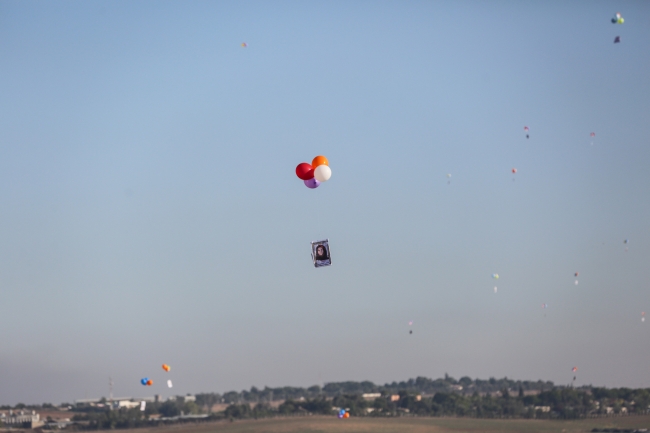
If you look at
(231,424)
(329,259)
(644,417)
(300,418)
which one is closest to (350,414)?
(300,418)

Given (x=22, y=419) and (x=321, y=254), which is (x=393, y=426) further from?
(x=321, y=254)

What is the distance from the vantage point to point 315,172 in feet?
89.5

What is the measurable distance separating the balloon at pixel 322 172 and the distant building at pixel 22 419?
5016cm

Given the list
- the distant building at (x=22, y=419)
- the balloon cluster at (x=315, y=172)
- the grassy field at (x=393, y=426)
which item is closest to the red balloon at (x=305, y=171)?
the balloon cluster at (x=315, y=172)

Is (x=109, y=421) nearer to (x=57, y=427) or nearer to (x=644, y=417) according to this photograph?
(x=57, y=427)

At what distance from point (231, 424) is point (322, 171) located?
159 ft

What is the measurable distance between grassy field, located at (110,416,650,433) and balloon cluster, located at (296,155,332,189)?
3930 cm

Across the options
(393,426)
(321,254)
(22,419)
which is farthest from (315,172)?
(22,419)

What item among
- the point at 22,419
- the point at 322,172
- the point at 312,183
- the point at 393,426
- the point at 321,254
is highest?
the point at 322,172

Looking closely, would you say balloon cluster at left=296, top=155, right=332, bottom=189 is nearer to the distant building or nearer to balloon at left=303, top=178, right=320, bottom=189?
balloon at left=303, top=178, right=320, bottom=189

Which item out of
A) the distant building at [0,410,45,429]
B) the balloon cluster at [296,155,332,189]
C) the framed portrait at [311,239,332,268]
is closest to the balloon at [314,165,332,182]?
the balloon cluster at [296,155,332,189]

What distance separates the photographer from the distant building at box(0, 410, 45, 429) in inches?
2765

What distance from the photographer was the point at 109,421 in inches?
2763

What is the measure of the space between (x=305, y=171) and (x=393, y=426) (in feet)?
149
